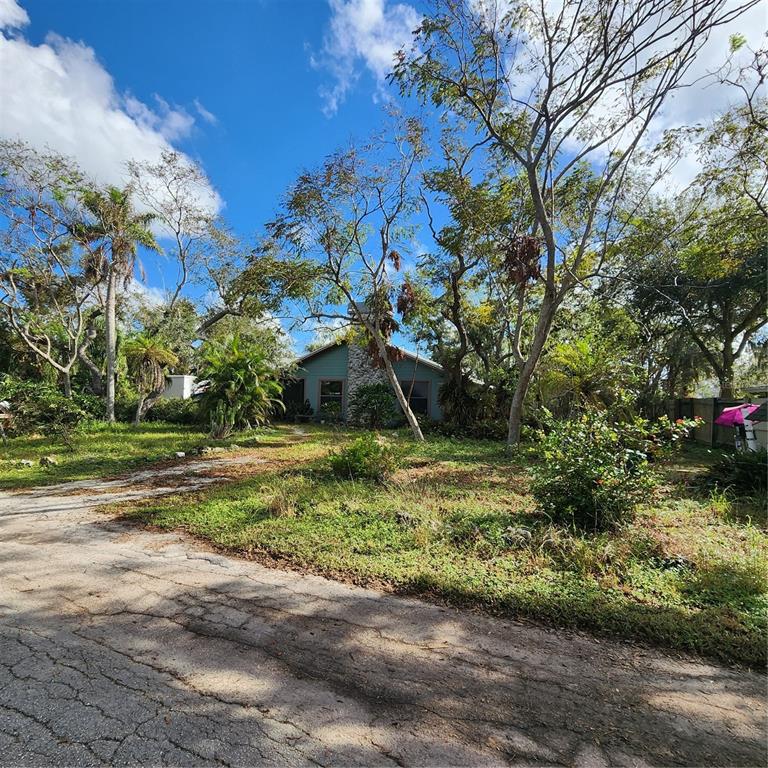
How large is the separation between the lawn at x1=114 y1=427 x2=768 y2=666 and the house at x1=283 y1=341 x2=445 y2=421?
1224cm

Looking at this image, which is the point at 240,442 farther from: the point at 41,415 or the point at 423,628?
the point at 423,628

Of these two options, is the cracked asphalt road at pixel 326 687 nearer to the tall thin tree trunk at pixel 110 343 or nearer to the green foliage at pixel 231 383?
the green foliage at pixel 231 383

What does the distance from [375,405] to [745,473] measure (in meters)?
12.2

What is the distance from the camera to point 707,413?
14.3 metres

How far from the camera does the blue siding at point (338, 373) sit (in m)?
18.9

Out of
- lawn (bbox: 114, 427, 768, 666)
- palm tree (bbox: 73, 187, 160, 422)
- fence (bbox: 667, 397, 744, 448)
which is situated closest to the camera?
lawn (bbox: 114, 427, 768, 666)

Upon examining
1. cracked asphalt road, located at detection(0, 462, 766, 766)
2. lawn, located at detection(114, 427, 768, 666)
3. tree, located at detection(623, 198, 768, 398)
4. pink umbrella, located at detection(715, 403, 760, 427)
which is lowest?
cracked asphalt road, located at detection(0, 462, 766, 766)

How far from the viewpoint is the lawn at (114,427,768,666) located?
2891 millimetres

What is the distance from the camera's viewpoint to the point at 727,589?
3.21 meters

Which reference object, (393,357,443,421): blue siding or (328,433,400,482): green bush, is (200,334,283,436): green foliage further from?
(393,357,443,421): blue siding

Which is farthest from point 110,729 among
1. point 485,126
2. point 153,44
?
point 485,126

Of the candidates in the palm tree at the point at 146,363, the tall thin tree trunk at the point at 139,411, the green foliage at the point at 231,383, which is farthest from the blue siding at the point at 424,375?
the tall thin tree trunk at the point at 139,411

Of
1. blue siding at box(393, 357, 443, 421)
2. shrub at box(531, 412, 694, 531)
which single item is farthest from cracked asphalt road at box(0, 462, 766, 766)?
blue siding at box(393, 357, 443, 421)

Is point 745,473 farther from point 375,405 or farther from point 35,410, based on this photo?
point 35,410
